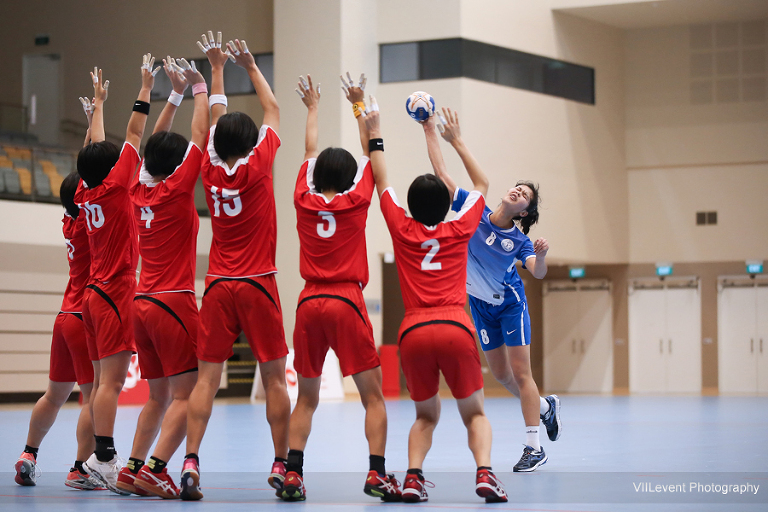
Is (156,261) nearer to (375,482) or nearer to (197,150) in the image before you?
(197,150)

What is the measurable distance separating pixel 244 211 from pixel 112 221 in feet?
3.44

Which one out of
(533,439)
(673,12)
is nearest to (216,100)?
(533,439)

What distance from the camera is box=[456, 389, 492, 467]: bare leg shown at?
4.58 meters

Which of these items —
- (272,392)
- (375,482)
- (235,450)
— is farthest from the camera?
(235,450)

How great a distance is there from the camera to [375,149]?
504cm

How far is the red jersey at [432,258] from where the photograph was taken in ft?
15.5

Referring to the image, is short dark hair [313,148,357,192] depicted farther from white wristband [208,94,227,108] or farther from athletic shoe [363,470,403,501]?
athletic shoe [363,470,403,501]

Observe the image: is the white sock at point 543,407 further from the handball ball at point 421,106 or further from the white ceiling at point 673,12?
the white ceiling at point 673,12

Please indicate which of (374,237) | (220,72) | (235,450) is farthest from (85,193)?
(374,237)

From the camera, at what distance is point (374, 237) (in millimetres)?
20109

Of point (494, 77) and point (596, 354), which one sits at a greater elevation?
point (494, 77)

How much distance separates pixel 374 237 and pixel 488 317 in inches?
539

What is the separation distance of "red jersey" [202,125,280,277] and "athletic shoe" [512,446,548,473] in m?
2.41

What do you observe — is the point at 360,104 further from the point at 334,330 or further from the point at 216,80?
the point at 334,330
